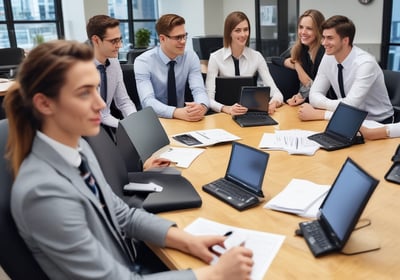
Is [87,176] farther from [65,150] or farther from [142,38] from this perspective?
[142,38]

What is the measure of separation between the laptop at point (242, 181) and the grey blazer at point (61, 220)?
1.57ft

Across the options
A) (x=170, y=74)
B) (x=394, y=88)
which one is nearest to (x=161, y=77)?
(x=170, y=74)

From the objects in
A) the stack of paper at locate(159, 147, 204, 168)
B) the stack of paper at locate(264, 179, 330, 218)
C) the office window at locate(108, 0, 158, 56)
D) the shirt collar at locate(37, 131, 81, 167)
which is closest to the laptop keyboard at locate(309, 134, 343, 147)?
the stack of paper at locate(264, 179, 330, 218)

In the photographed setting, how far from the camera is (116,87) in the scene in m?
2.93

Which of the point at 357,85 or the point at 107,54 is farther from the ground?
the point at 107,54

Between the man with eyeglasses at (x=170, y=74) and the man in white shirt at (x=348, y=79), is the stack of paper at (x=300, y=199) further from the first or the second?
the man with eyeglasses at (x=170, y=74)

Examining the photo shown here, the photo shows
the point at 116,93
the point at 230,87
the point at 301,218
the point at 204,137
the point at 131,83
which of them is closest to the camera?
the point at 301,218

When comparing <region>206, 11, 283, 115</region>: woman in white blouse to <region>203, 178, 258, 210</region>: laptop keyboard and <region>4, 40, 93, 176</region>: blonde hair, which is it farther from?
<region>4, 40, 93, 176</region>: blonde hair

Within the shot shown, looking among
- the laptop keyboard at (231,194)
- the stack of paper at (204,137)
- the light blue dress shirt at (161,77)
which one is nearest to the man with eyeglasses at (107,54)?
the light blue dress shirt at (161,77)

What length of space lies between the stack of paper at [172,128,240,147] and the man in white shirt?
601mm

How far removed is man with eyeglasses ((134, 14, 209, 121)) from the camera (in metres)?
2.78

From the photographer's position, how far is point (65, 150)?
1070 mm

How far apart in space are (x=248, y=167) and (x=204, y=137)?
0.72 metres

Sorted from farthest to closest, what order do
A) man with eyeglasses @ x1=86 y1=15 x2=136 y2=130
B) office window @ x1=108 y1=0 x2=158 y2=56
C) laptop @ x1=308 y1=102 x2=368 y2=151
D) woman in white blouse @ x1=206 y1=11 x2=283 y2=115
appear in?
office window @ x1=108 y1=0 x2=158 y2=56
woman in white blouse @ x1=206 y1=11 x2=283 y2=115
man with eyeglasses @ x1=86 y1=15 x2=136 y2=130
laptop @ x1=308 y1=102 x2=368 y2=151
